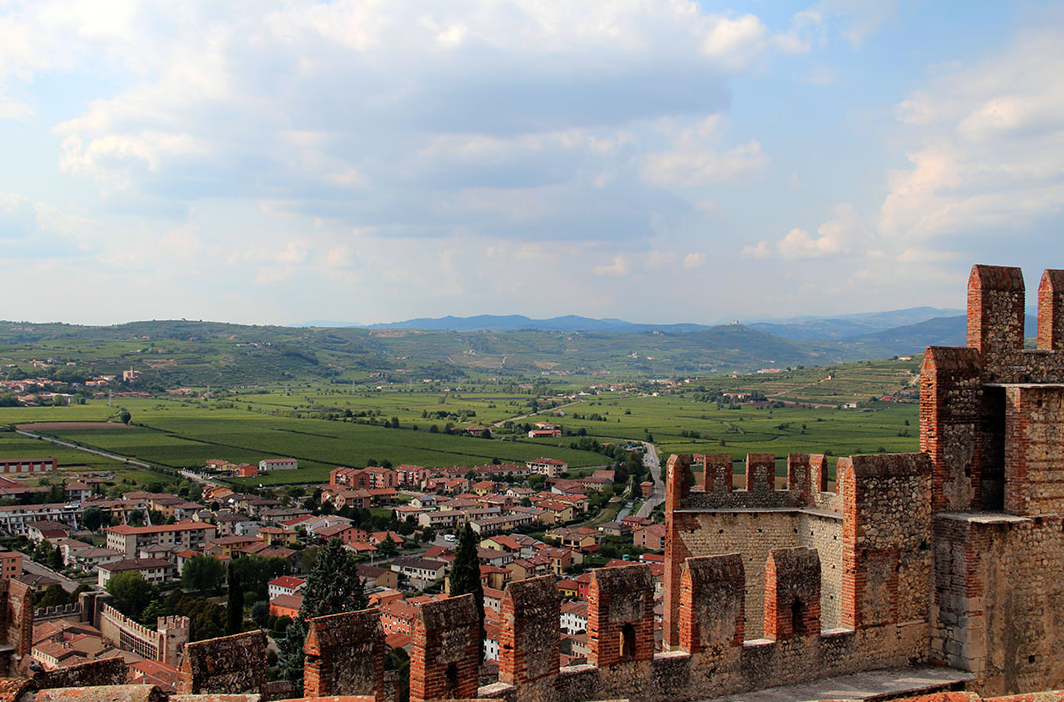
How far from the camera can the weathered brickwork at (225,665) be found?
7.71m

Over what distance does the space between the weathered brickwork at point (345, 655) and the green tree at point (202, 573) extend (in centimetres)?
8613

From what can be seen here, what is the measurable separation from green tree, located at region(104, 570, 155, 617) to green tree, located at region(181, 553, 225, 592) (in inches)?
173

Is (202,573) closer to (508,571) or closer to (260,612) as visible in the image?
(260,612)

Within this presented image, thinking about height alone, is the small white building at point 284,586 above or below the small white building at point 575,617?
below

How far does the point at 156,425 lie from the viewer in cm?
A: 18275

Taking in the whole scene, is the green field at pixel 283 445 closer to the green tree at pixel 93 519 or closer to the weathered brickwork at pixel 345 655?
the green tree at pixel 93 519

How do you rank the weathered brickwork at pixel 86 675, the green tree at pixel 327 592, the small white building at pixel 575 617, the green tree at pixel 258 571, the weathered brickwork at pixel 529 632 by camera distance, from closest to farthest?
the weathered brickwork at pixel 86 675
the weathered brickwork at pixel 529 632
the green tree at pixel 327 592
the small white building at pixel 575 617
the green tree at pixel 258 571

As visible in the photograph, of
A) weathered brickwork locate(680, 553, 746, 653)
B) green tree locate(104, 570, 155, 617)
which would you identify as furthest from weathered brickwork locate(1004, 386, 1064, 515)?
green tree locate(104, 570, 155, 617)

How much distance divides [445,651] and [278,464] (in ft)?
490

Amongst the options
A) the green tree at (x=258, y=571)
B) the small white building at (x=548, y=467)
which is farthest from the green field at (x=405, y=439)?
the green tree at (x=258, y=571)

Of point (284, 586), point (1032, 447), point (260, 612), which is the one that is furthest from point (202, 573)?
point (1032, 447)

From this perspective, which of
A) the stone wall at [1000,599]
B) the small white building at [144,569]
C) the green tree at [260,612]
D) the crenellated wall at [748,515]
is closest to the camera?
the stone wall at [1000,599]

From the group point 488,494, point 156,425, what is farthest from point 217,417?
point 488,494

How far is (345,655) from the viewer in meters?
8.42
